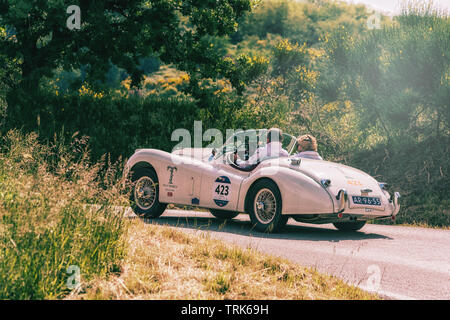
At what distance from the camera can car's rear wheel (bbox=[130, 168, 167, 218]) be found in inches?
392

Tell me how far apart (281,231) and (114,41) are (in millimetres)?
11169

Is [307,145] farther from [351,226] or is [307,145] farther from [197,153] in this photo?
[197,153]

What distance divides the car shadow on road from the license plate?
64 centimetres

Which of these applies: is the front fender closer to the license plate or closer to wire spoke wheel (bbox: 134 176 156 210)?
the license plate

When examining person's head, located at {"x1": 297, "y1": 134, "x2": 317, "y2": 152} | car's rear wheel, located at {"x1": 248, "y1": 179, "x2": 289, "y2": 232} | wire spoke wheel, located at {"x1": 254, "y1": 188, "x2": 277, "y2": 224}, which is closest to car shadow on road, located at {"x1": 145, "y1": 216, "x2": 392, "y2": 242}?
car's rear wheel, located at {"x1": 248, "y1": 179, "x2": 289, "y2": 232}

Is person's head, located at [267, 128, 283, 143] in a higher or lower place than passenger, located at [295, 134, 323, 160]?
higher

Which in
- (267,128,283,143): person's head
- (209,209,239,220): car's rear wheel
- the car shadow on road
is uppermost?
(267,128,283,143): person's head

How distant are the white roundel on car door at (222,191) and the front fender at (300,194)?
105 cm

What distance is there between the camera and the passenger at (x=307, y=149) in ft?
30.0

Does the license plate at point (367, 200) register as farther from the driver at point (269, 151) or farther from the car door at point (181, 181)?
the car door at point (181, 181)

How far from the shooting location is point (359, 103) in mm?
17375

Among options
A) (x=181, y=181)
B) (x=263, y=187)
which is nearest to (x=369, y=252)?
(x=263, y=187)

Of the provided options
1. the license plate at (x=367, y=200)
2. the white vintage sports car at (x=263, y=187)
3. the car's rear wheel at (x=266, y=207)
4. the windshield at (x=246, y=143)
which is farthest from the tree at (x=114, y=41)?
the license plate at (x=367, y=200)

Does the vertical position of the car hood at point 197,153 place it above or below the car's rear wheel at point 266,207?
above
